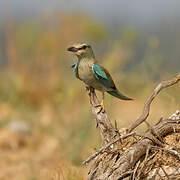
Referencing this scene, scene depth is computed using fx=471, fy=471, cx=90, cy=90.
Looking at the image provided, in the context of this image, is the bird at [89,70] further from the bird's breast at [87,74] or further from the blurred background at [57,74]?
the blurred background at [57,74]

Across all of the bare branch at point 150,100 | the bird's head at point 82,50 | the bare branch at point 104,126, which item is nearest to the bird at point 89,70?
the bird's head at point 82,50

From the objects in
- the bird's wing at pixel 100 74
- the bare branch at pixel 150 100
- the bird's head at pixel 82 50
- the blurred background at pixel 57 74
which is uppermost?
the blurred background at pixel 57 74

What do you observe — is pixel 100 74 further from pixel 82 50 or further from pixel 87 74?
pixel 82 50

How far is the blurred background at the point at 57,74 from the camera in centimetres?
708

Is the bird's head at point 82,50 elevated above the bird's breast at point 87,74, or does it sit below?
above

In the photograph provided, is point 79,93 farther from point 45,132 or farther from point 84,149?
point 84,149

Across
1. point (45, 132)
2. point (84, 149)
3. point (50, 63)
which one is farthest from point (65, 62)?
point (84, 149)

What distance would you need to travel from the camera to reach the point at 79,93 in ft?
30.3

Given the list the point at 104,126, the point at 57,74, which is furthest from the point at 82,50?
the point at 57,74

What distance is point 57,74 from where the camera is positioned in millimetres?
10047

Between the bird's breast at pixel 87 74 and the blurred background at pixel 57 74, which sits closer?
the bird's breast at pixel 87 74

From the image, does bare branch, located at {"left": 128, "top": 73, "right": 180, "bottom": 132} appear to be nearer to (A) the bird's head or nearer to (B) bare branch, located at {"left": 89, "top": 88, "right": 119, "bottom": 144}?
(B) bare branch, located at {"left": 89, "top": 88, "right": 119, "bottom": 144}

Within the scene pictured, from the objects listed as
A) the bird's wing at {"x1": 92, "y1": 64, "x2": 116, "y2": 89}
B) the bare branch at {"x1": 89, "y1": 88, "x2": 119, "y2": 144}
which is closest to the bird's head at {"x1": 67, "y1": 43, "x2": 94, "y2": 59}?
the bird's wing at {"x1": 92, "y1": 64, "x2": 116, "y2": 89}

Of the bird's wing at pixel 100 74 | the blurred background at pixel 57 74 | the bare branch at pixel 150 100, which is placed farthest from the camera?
the blurred background at pixel 57 74
